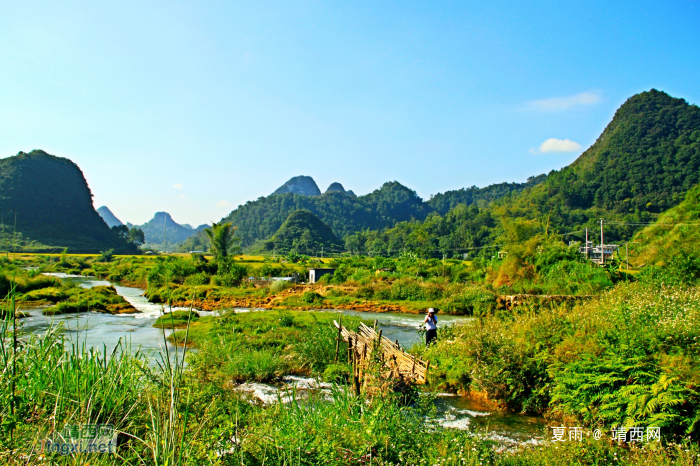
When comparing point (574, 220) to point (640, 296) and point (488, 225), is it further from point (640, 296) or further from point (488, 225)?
point (640, 296)

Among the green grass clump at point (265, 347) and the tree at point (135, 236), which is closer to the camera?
the green grass clump at point (265, 347)

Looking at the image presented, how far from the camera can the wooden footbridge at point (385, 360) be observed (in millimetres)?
7666

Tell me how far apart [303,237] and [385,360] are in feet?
330

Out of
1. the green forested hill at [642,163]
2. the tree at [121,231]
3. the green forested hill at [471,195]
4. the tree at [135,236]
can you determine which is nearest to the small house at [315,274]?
the green forested hill at [642,163]

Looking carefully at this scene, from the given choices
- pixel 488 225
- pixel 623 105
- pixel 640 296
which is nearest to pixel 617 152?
pixel 623 105

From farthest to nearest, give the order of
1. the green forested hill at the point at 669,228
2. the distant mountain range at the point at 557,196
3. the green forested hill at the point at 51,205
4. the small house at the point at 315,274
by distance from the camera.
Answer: the green forested hill at the point at 51,205
the distant mountain range at the point at 557,196
the small house at the point at 315,274
the green forested hill at the point at 669,228

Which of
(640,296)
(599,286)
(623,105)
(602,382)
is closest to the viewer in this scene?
(602,382)

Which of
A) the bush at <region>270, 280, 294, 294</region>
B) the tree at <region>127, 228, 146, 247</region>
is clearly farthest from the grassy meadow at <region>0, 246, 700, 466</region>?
the tree at <region>127, 228, 146, 247</region>

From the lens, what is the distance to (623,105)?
352 ft

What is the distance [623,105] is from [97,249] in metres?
127

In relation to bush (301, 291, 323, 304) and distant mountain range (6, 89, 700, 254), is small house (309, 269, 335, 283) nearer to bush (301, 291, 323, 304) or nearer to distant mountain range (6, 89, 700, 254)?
bush (301, 291, 323, 304)
